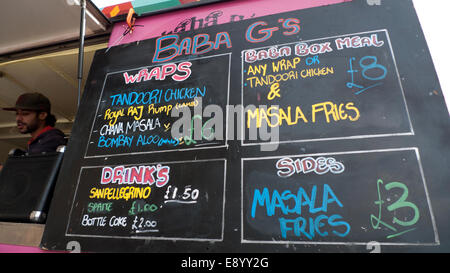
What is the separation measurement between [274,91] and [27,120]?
2471 mm

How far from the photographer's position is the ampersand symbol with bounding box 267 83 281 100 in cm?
179

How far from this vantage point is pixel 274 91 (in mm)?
1808

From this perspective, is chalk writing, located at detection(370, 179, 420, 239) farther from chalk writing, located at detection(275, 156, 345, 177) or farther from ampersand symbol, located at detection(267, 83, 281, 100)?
ampersand symbol, located at detection(267, 83, 281, 100)

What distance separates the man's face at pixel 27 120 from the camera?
2.74 meters

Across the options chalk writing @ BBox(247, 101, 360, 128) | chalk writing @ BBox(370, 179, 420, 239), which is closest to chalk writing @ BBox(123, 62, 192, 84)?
chalk writing @ BBox(247, 101, 360, 128)

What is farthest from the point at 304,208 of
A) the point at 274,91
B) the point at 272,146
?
the point at 274,91

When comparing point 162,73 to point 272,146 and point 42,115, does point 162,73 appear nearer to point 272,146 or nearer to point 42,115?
point 272,146

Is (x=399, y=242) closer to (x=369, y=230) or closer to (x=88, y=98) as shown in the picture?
(x=369, y=230)

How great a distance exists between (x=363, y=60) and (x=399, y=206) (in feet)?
2.95

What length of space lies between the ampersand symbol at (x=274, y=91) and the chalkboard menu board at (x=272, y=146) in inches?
0.8

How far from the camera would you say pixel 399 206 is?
133cm

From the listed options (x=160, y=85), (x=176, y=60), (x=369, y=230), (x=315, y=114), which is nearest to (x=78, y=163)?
(x=160, y=85)

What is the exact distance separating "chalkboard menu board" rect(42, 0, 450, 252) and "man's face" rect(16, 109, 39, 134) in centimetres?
92

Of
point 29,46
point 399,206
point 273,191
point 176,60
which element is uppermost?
point 29,46
